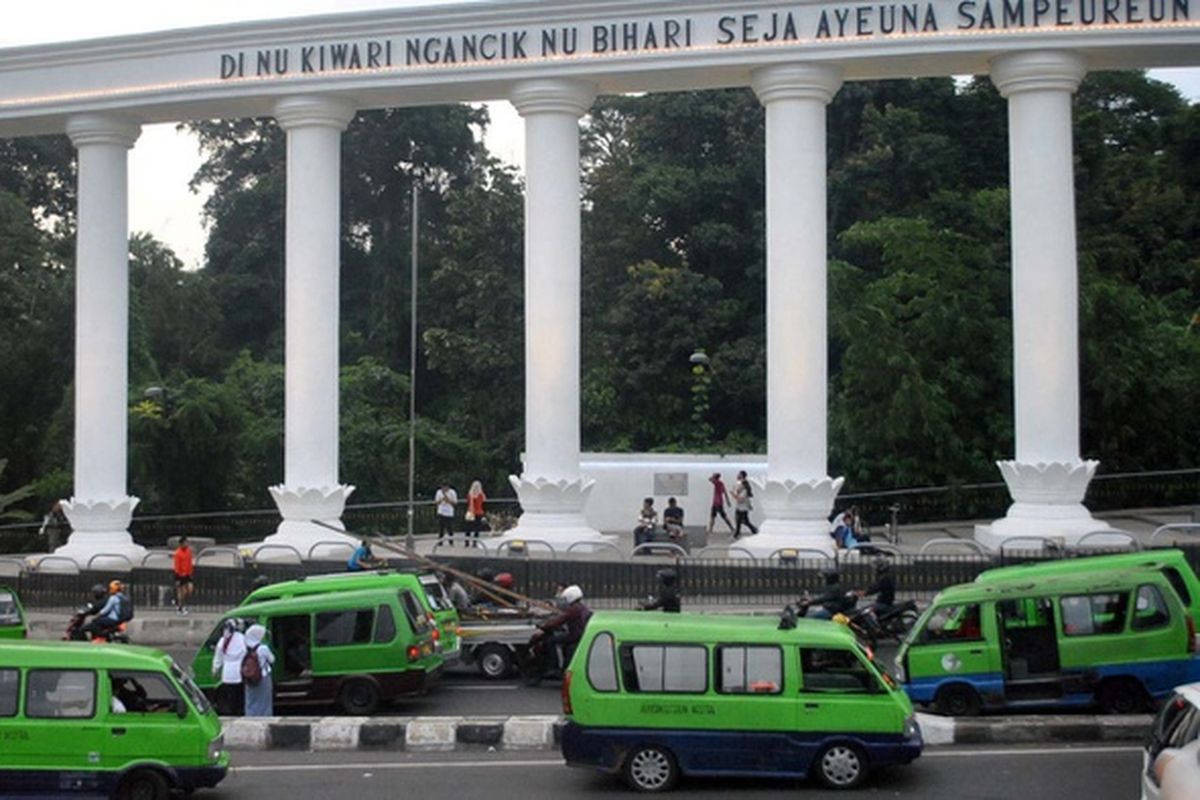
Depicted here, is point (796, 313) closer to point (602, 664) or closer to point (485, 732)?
point (485, 732)

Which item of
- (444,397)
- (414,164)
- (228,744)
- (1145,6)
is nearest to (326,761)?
(228,744)

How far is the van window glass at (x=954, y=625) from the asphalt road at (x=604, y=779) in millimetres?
1712

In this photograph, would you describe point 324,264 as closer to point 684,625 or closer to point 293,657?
point 293,657

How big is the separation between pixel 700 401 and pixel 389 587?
26.8 m

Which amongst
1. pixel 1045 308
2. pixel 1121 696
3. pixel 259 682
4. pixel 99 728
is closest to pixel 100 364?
pixel 259 682

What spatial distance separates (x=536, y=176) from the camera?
→ 26031 mm

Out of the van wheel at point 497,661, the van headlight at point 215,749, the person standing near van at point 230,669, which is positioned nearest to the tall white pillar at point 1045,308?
the van wheel at point 497,661

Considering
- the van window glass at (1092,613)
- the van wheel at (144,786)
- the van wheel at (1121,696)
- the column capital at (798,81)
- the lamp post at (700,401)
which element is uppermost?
the column capital at (798,81)

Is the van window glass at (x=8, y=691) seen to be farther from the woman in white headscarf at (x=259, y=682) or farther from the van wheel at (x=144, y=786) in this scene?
the woman in white headscarf at (x=259, y=682)

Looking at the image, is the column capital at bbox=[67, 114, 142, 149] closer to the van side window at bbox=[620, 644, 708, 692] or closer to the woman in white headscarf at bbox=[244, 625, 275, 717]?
the woman in white headscarf at bbox=[244, 625, 275, 717]

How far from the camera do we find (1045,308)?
24156 millimetres

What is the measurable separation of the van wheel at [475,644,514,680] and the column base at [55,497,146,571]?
11096 millimetres

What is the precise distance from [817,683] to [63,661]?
248 inches

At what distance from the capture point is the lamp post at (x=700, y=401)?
4241 cm
